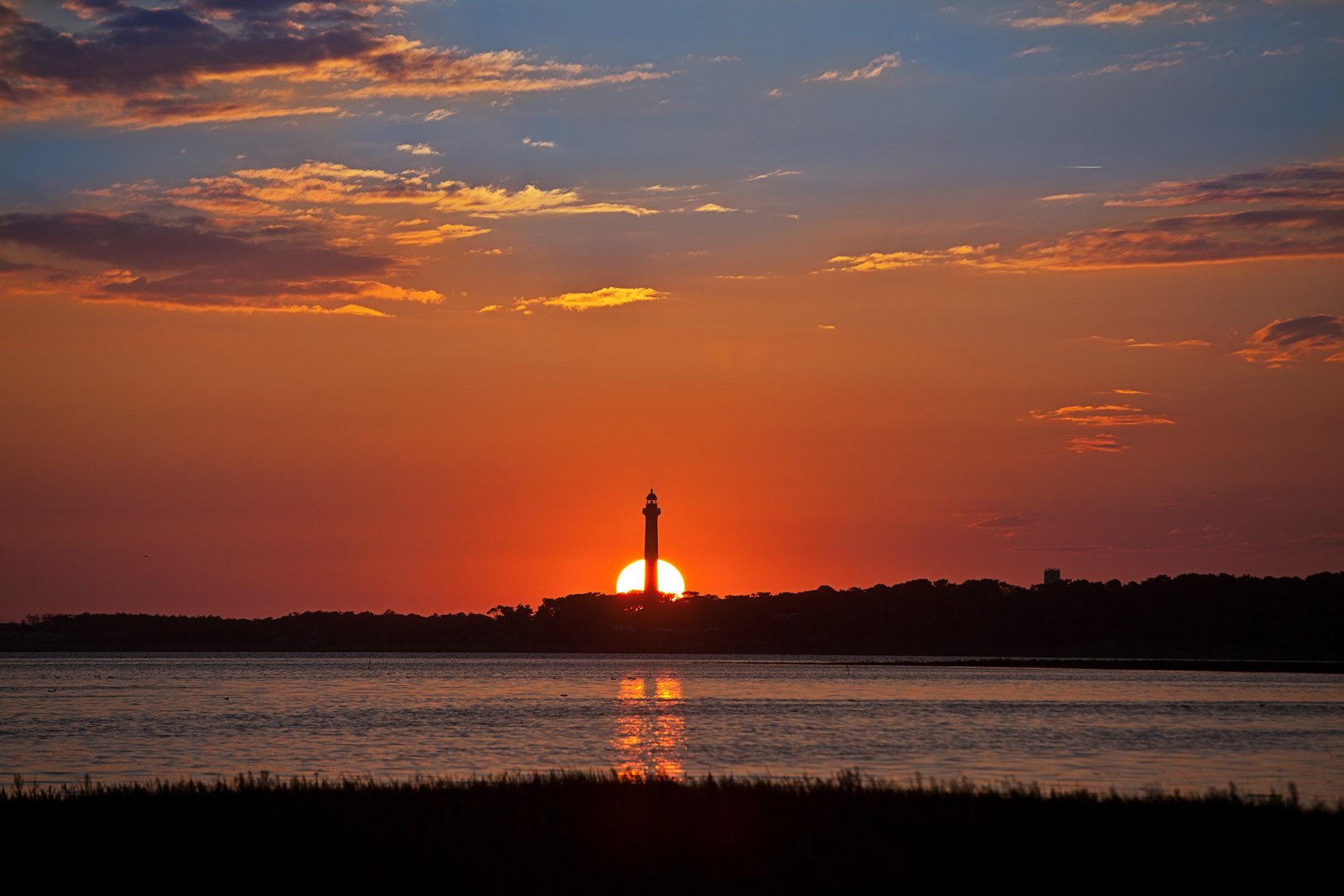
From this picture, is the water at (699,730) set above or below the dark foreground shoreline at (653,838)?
below

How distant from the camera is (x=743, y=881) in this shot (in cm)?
2062

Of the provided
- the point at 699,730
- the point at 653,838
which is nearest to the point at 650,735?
the point at 699,730

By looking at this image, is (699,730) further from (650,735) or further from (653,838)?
(653,838)

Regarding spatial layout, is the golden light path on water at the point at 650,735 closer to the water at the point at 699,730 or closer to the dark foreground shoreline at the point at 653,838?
the water at the point at 699,730

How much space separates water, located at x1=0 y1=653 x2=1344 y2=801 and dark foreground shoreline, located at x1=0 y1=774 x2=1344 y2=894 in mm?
12799

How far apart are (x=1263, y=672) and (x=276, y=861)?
160 m

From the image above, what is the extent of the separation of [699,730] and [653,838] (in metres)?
40.3

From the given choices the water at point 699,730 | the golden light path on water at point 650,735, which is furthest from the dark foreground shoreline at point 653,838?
the water at point 699,730

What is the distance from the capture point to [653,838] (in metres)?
23.8

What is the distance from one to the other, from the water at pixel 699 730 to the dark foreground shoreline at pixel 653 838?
42.0ft

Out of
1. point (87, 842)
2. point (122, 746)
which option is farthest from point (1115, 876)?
point (122, 746)

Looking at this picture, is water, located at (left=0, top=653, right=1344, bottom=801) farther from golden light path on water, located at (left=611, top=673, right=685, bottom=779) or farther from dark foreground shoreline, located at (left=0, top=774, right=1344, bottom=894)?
dark foreground shoreline, located at (left=0, top=774, right=1344, bottom=894)

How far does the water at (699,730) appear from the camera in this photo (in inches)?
1732

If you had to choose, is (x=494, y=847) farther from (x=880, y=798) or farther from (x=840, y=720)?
(x=840, y=720)
